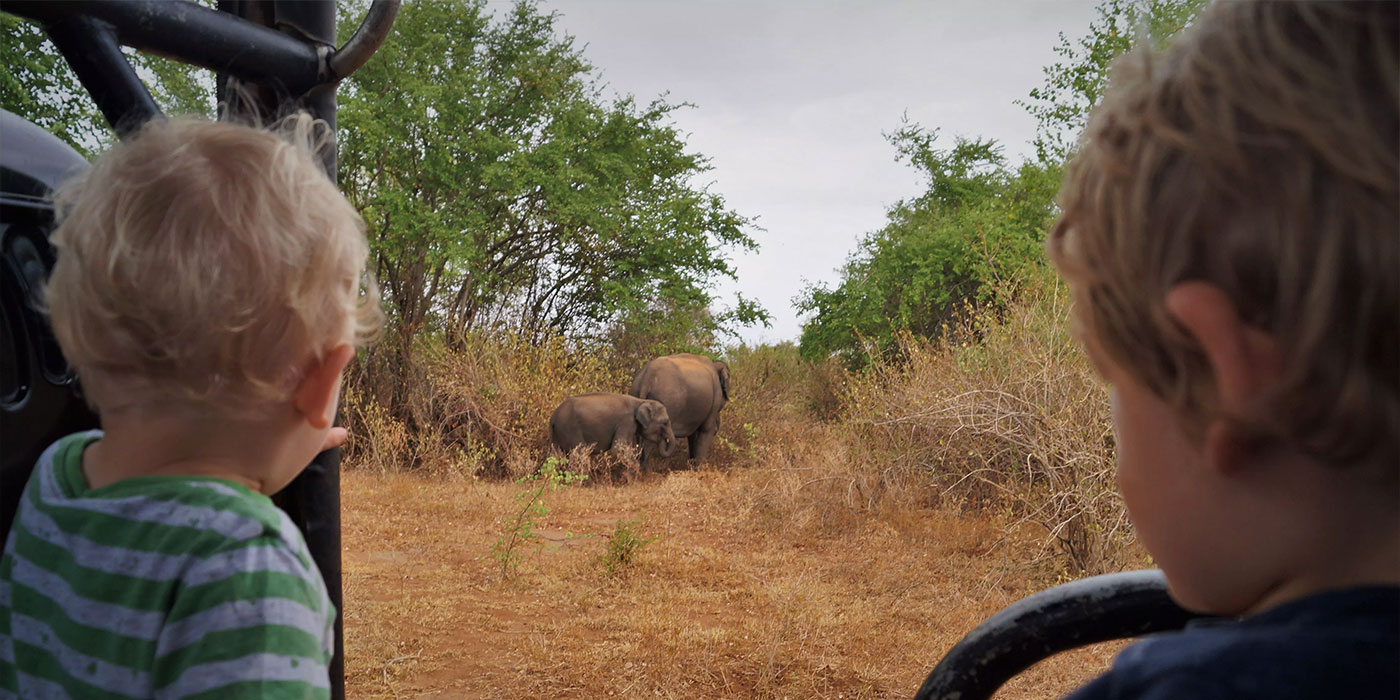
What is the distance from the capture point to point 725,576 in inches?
235

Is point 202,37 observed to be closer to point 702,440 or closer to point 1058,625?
point 1058,625

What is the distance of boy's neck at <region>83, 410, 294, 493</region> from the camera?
0.92m

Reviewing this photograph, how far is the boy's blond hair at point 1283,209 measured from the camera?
48 centimetres

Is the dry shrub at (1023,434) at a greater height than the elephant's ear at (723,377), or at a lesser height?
lesser

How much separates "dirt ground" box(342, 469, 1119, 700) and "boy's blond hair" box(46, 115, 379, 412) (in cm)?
341

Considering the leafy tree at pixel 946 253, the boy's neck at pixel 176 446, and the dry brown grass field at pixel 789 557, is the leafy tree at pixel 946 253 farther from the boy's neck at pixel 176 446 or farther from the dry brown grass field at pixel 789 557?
Answer: the boy's neck at pixel 176 446

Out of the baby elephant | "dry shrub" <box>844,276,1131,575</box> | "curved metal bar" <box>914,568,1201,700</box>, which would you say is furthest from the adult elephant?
"curved metal bar" <box>914,568,1201,700</box>

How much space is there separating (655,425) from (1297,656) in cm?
987

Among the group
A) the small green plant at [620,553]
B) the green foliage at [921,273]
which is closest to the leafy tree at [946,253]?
the green foliage at [921,273]

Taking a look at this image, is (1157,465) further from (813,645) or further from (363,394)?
(363,394)

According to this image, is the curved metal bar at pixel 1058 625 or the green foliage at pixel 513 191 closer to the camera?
the curved metal bar at pixel 1058 625

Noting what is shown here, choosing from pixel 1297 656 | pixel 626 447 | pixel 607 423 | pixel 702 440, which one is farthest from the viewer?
pixel 702 440

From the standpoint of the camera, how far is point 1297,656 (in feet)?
1.53

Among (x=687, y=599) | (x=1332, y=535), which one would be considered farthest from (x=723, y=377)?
(x=1332, y=535)
